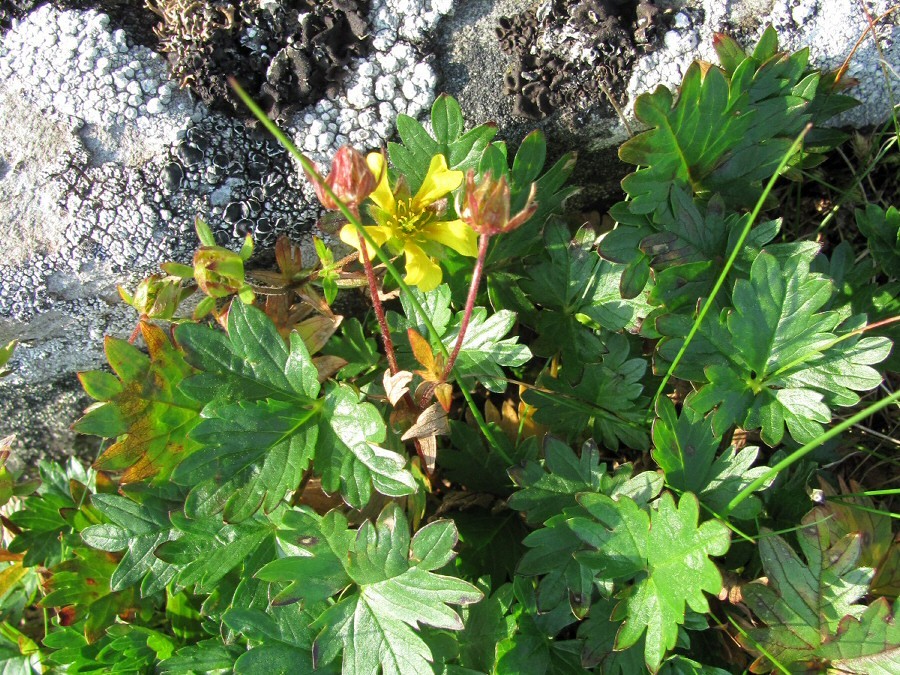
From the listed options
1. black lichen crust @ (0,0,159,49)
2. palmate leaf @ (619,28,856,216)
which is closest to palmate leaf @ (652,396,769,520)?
palmate leaf @ (619,28,856,216)

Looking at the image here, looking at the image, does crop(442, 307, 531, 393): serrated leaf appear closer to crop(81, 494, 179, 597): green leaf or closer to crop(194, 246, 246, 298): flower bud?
crop(194, 246, 246, 298): flower bud

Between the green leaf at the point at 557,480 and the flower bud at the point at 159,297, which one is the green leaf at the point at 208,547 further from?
the green leaf at the point at 557,480

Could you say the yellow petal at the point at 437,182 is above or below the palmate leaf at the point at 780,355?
above

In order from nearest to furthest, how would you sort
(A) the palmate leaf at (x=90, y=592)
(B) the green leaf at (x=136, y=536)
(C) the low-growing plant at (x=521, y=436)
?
(C) the low-growing plant at (x=521, y=436) < (B) the green leaf at (x=136, y=536) < (A) the palmate leaf at (x=90, y=592)

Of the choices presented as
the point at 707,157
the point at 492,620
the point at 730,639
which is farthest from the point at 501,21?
the point at 730,639

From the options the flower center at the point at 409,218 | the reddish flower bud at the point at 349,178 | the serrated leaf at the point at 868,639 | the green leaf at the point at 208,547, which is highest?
the reddish flower bud at the point at 349,178

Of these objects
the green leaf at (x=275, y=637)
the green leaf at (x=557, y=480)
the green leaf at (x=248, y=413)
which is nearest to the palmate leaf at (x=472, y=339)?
the green leaf at (x=557, y=480)
